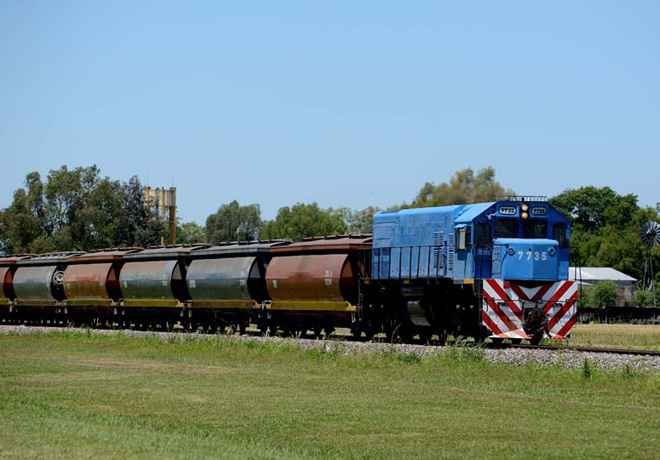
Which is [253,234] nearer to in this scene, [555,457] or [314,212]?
[314,212]

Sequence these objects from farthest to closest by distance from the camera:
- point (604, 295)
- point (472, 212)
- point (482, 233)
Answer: point (604, 295), point (472, 212), point (482, 233)

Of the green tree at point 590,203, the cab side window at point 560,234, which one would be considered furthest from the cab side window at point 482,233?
the green tree at point 590,203

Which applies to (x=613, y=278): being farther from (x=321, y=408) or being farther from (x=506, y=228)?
(x=321, y=408)

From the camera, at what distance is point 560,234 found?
95.5 feet

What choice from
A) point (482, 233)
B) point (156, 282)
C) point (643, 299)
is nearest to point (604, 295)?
point (643, 299)

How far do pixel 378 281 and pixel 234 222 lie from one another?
127 m

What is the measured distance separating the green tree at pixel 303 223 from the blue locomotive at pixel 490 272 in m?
91.5

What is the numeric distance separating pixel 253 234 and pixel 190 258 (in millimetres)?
116366

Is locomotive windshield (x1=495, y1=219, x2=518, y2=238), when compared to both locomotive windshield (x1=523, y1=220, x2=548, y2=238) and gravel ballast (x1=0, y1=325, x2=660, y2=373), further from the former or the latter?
gravel ballast (x1=0, y1=325, x2=660, y2=373)

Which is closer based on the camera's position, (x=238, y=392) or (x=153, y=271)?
(x=238, y=392)

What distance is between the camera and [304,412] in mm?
15625

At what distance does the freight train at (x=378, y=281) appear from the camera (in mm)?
27891

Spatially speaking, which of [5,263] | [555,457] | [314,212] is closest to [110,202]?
[5,263]

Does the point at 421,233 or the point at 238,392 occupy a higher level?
the point at 421,233
